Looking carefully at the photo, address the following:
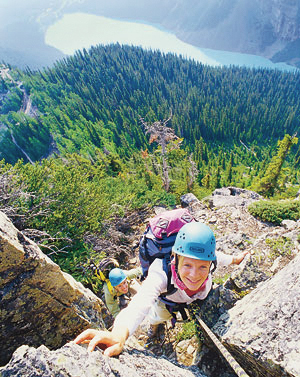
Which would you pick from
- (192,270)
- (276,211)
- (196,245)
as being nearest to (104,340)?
(192,270)

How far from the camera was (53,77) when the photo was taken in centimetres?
12712

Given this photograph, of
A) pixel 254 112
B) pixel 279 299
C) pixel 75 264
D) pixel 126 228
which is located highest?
pixel 279 299

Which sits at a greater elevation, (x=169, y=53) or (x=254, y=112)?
(x=169, y=53)

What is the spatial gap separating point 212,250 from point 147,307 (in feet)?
3.86

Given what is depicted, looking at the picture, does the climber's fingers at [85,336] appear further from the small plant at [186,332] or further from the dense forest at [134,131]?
the dense forest at [134,131]

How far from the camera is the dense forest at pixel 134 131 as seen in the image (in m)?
8.84

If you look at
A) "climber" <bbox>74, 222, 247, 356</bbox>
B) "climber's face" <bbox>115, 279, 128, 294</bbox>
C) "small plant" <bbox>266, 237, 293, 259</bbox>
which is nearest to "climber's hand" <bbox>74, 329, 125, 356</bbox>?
"climber" <bbox>74, 222, 247, 356</bbox>

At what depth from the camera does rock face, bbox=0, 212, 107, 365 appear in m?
2.51

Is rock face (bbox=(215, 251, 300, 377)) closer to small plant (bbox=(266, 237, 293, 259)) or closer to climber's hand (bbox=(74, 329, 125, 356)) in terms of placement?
climber's hand (bbox=(74, 329, 125, 356))

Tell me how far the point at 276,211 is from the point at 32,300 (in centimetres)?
1073

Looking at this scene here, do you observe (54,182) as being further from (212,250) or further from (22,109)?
(22,109)

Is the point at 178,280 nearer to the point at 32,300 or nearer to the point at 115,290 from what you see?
the point at 32,300

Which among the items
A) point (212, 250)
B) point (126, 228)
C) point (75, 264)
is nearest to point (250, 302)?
point (212, 250)

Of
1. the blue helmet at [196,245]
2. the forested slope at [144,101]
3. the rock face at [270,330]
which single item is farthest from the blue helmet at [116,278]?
the forested slope at [144,101]
